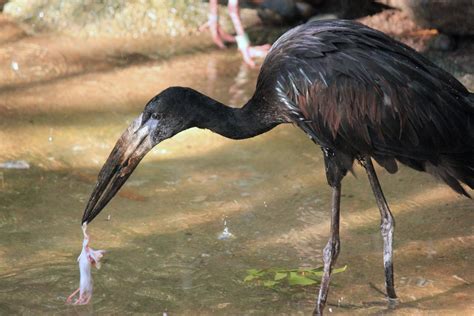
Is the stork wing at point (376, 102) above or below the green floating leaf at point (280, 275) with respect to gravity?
above

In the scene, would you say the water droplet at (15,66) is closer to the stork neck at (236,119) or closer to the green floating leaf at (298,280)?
the stork neck at (236,119)

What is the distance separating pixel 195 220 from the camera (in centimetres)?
656

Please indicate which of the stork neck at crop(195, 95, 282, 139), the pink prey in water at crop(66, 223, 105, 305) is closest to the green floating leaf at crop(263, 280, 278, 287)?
the stork neck at crop(195, 95, 282, 139)

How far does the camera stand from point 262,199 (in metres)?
6.86

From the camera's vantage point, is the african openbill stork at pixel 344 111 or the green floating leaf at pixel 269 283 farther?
the green floating leaf at pixel 269 283

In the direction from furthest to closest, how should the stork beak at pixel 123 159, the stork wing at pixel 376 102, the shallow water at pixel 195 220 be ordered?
the shallow water at pixel 195 220 → the stork beak at pixel 123 159 → the stork wing at pixel 376 102

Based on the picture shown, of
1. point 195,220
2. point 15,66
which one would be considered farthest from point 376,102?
point 15,66

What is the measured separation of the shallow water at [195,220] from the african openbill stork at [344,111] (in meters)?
0.50

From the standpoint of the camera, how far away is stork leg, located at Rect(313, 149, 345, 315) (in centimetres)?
542

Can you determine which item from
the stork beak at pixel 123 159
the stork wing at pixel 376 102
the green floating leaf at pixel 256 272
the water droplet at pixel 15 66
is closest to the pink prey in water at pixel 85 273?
the stork beak at pixel 123 159

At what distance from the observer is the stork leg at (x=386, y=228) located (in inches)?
219

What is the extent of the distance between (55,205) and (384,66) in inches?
100.0

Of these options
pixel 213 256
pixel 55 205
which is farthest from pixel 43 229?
pixel 213 256

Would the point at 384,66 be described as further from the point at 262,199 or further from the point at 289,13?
the point at 289,13
